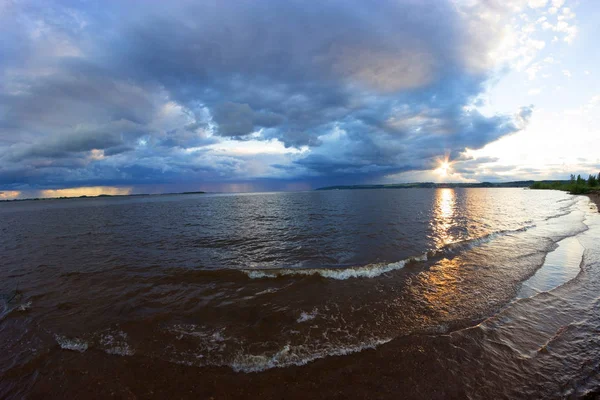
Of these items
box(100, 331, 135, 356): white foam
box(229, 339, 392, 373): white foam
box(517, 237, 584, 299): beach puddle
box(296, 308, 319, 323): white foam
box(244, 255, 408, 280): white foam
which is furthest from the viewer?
box(244, 255, 408, 280): white foam

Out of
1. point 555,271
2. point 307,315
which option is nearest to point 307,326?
point 307,315

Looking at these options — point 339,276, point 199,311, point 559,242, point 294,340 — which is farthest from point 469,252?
point 199,311

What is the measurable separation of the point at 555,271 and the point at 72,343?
88.0ft

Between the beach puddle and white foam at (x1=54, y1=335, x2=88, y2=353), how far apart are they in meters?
19.8

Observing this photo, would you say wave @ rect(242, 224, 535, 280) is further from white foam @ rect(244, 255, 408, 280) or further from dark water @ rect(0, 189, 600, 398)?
dark water @ rect(0, 189, 600, 398)

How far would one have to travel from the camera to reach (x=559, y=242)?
2358cm

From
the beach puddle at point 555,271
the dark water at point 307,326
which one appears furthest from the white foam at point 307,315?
the beach puddle at point 555,271

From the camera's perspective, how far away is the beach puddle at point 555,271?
13.0m

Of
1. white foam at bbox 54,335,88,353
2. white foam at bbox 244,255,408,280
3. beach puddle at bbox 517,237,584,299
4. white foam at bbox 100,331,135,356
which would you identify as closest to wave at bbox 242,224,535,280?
white foam at bbox 244,255,408,280

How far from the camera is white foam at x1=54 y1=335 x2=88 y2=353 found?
8.89 metres

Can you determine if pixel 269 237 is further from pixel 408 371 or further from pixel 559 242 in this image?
pixel 559 242

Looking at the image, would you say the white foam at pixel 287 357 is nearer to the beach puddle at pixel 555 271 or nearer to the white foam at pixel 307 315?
the white foam at pixel 307 315

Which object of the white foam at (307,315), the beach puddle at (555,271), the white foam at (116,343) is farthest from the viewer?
the beach puddle at (555,271)

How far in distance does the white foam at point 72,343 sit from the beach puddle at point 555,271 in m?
19.8
